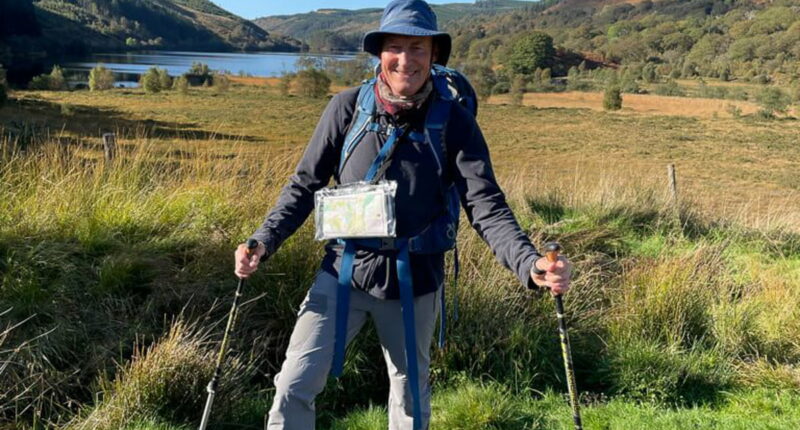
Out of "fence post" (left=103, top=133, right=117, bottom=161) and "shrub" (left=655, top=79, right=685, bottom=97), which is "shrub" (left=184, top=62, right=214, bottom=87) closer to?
"shrub" (left=655, top=79, right=685, bottom=97)

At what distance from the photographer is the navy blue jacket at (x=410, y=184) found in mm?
2055

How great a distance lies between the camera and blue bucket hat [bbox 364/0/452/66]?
1.98 metres

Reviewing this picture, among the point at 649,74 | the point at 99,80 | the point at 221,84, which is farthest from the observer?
the point at 649,74

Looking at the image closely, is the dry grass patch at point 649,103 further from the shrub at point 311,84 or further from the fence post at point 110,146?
the fence post at point 110,146

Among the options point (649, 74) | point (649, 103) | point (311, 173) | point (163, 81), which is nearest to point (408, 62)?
point (311, 173)

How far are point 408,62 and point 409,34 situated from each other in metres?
0.10

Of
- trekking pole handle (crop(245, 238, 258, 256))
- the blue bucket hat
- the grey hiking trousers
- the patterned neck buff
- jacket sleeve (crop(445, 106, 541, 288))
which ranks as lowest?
the grey hiking trousers

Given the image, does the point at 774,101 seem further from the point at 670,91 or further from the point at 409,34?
the point at 409,34

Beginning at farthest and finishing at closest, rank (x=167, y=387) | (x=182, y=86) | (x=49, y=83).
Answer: (x=182, y=86) < (x=49, y=83) < (x=167, y=387)

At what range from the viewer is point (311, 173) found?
2.15m

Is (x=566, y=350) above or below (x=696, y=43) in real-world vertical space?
below

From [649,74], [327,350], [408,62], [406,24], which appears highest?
[649,74]

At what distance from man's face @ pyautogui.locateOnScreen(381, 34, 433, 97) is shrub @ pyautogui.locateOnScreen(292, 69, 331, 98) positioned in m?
67.7

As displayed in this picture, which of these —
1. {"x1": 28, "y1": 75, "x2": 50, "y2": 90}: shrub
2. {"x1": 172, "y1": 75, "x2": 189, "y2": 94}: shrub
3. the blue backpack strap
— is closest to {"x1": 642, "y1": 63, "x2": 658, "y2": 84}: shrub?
{"x1": 172, "y1": 75, "x2": 189, "y2": 94}: shrub
